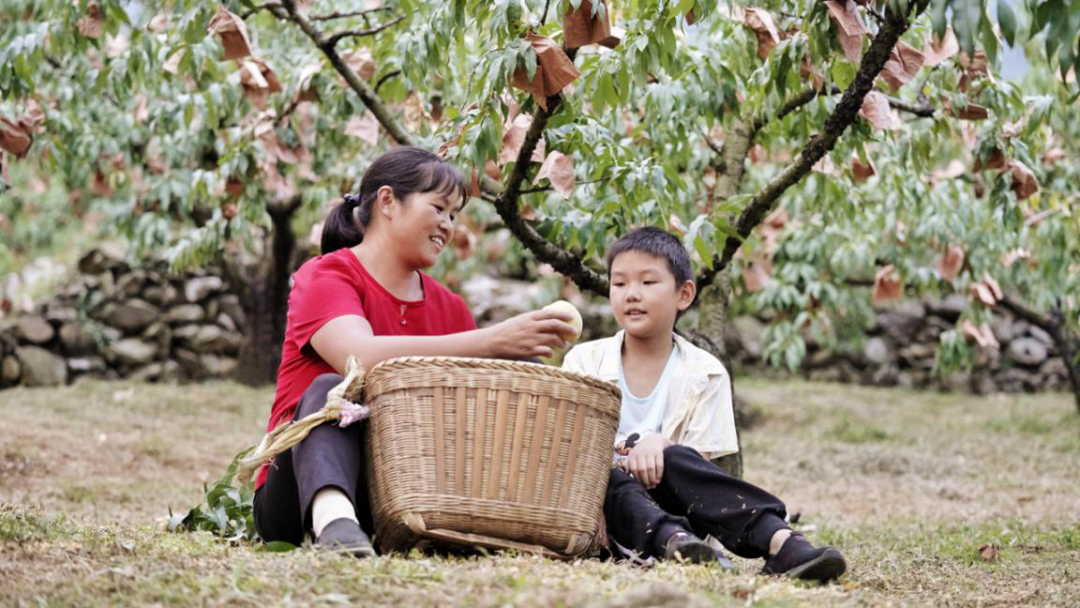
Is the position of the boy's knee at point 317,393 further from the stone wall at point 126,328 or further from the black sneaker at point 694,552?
the stone wall at point 126,328

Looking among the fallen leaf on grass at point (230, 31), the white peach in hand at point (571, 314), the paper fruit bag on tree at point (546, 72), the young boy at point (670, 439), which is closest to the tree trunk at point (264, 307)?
the fallen leaf on grass at point (230, 31)

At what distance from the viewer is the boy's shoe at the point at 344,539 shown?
7.39 feet

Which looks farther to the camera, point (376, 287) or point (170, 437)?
point (170, 437)

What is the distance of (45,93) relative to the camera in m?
5.94

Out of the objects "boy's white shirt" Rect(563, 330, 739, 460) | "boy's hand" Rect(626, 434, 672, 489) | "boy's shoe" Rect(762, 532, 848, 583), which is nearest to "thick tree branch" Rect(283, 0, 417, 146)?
"boy's white shirt" Rect(563, 330, 739, 460)

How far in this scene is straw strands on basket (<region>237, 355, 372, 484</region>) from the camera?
2439 millimetres

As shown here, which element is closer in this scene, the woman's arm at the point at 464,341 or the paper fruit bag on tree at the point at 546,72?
the woman's arm at the point at 464,341

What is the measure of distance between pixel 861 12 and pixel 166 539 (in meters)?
2.07

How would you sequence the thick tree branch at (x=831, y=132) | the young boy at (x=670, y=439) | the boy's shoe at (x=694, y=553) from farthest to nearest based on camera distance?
the thick tree branch at (x=831, y=132) → the young boy at (x=670, y=439) → the boy's shoe at (x=694, y=553)

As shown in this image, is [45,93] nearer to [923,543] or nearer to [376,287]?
[376,287]

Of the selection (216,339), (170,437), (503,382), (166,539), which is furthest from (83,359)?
(503,382)

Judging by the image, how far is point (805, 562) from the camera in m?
2.56

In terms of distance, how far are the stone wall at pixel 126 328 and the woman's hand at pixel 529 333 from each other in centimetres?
717

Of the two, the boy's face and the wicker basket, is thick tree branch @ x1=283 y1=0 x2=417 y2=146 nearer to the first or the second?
the boy's face
